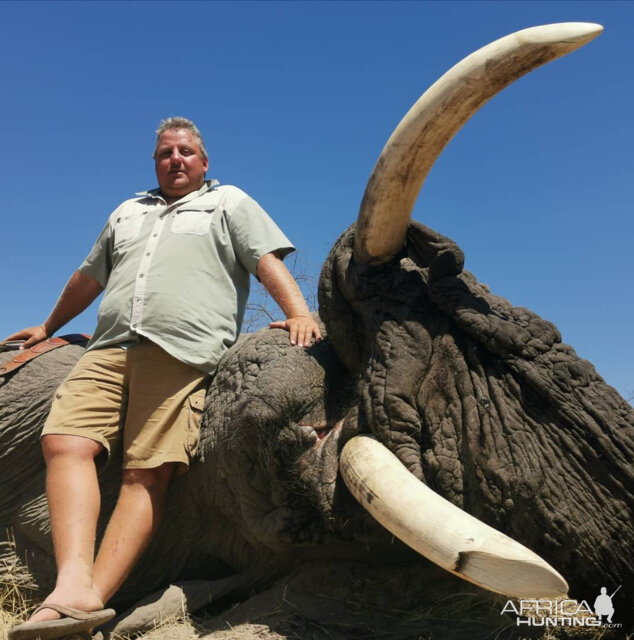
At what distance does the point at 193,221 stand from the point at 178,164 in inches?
19.2

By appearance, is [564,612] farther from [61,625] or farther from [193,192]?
[193,192]

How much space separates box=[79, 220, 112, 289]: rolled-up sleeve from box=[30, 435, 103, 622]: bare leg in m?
1.21

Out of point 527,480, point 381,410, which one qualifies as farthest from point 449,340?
point 527,480

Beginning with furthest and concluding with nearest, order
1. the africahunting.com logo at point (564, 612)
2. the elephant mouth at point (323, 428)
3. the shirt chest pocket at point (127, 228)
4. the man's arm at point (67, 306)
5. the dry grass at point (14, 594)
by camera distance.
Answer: the man's arm at point (67, 306)
the shirt chest pocket at point (127, 228)
the dry grass at point (14, 594)
the elephant mouth at point (323, 428)
the africahunting.com logo at point (564, 612)

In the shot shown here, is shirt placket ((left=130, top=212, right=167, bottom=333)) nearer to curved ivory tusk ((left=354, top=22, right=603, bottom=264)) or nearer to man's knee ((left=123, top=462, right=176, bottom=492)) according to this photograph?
man's knee ((left=123, top=462, right=176, bottom=492))

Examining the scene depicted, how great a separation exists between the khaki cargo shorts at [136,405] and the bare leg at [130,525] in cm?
8

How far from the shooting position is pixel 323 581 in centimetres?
343

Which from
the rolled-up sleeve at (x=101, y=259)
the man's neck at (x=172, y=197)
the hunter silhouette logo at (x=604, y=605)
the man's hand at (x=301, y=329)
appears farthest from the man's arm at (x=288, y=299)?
the hunter silhouette logo at (x=604, y=605)

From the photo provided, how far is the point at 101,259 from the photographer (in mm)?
4469

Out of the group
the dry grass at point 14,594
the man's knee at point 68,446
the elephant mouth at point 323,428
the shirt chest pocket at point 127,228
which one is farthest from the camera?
the shirt chest pocket at point 127,228

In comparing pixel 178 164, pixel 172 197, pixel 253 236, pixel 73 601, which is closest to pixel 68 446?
pixel 73 601

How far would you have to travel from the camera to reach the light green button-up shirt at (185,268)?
12.5 feet

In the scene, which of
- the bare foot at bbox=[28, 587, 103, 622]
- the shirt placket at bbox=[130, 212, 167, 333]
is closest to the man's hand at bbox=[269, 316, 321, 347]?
the shirt placket at bbox=[130, 212, 167, 333]

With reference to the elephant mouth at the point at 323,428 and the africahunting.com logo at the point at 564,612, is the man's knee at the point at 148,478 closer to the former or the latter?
the elephant mouth at the point at 323,428
